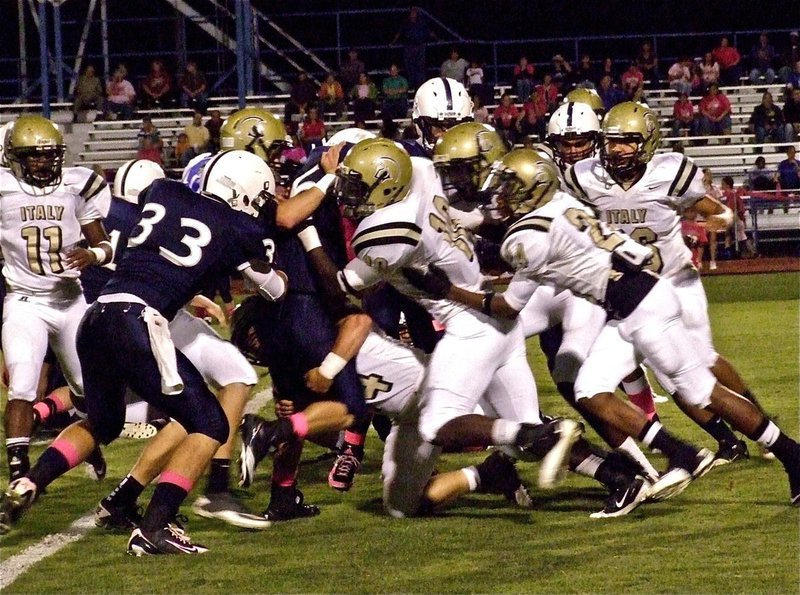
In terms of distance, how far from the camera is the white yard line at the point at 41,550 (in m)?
4.63

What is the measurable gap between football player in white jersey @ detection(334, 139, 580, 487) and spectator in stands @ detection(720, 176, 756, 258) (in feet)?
37.1

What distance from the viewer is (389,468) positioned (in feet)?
17.5

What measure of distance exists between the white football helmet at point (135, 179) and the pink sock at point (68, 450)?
1735mm

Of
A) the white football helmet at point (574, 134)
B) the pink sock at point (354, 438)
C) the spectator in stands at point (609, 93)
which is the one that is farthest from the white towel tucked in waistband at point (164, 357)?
the spectator in stands at point (609, 93)

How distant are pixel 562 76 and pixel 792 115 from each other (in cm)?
313

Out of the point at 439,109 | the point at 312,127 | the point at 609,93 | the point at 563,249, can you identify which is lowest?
the point at 563,249

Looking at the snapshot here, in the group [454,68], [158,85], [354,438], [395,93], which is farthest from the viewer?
[158,85]

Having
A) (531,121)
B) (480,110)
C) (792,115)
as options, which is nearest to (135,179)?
(480,110)

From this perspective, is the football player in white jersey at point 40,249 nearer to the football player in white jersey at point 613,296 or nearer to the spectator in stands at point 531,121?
the football player in white jersey at point 613,296

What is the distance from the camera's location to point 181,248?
15.8 feet

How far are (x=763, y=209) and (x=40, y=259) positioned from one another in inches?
482

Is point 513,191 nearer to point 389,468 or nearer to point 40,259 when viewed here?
point 389,468

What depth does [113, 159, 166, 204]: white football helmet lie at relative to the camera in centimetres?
673

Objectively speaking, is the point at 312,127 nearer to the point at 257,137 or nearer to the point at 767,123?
the point at 767,123
